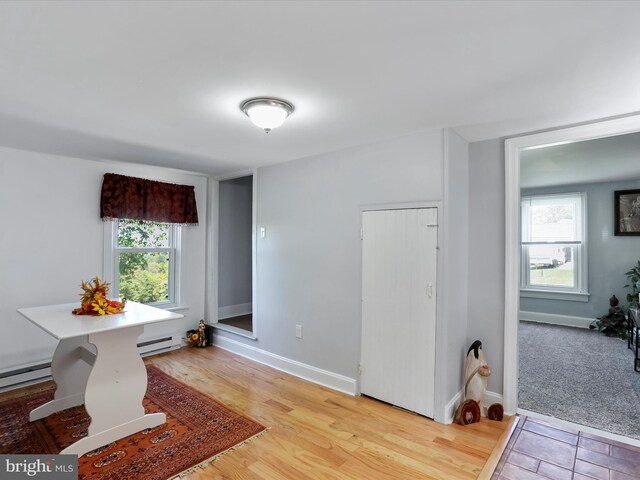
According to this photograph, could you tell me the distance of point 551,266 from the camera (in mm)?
5668

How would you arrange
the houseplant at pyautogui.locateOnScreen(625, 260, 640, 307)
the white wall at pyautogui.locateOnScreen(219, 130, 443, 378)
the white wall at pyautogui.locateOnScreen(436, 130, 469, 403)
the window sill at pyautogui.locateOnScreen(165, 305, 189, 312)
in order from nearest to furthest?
the white wall at pyautogui.locateOnScreen(436, 130, 469, 403) → the white wall at pyautogui.locateOnScreen(219, 130, 443, 378) → the window sill at pyautogui.locateOnScreen(165, 305, 189, 312) → the houseplant at pyautogui.locateOnScreen(625, 260, 640, 307)

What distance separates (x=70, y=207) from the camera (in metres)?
3.50

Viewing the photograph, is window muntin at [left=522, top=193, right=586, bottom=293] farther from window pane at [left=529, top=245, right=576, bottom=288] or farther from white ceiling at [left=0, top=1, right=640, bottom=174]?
white ceiling at [left=0, top=1, right=640, bottom=174]

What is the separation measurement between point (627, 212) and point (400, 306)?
440 centimetres

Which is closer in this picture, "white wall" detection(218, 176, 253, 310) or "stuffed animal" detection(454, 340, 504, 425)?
"stuffed animal" detection(454, 340, 504, 425)

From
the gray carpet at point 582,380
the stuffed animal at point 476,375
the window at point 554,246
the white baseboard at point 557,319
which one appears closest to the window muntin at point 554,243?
the window at point 554,246

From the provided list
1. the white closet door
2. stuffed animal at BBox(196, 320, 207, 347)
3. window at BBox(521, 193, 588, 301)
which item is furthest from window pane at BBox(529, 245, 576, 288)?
stuffed animal at BBox(196, 320, 207, 347)

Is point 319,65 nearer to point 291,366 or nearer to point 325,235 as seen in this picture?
point 325,235

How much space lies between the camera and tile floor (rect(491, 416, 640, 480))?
1.99 metres

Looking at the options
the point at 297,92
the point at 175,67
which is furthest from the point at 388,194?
the point at 175,67

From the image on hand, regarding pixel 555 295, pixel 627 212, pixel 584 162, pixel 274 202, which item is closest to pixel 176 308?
pixel 274 202

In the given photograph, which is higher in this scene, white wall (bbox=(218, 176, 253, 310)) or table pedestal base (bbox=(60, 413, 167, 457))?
→ white wall (bbox=(218, 176, 253, 310))

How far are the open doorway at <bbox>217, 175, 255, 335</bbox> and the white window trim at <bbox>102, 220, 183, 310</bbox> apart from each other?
58 centimetres

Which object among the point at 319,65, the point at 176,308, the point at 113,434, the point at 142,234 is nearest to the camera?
the point at 319,65
